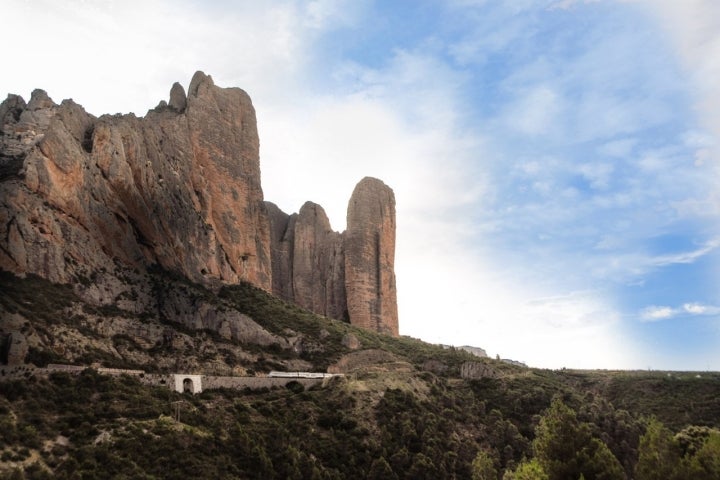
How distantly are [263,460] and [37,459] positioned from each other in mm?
13850

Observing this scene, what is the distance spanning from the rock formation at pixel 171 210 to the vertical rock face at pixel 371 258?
0.21 meters

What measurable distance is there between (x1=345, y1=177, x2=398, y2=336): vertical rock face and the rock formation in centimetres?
21

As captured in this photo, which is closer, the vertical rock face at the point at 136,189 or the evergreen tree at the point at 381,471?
the evergreen tree at the point at 381,471

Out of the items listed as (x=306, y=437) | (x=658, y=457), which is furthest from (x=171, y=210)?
(x=658, y=457)

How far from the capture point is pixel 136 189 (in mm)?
67625

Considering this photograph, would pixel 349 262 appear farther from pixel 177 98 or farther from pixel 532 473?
pixel 532 473

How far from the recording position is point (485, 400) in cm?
6962

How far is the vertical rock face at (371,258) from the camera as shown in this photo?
108375mm

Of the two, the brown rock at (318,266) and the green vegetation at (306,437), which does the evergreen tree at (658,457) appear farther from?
the brown rock at (318,266)

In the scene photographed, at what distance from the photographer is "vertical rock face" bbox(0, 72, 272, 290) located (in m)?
56.0

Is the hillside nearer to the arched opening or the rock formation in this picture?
the arched opening

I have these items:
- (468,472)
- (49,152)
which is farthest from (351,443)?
(49,152)

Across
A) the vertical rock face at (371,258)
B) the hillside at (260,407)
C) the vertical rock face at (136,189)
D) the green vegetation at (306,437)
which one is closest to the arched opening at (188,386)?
the green vegetation at (306,437)

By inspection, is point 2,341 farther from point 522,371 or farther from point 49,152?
point 522,371
